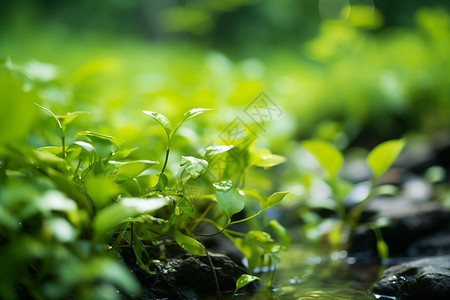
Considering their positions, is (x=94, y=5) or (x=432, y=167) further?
(x=94, y=5)

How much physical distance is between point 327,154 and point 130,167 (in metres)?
0.77

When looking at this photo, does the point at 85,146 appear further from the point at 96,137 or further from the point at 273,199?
the point at 273,199

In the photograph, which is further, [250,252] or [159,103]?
[159,103]

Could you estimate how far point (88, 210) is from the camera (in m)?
0.80

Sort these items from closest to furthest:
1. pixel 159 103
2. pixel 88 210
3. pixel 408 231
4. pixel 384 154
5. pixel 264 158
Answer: pixel 88 210, pixel 264 158, pixel 384 154, pixel 408 231, pixel 159 103

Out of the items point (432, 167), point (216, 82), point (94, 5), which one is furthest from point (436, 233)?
point (94, 5)

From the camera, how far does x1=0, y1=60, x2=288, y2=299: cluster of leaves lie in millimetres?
563

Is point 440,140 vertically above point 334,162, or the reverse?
point 440,140

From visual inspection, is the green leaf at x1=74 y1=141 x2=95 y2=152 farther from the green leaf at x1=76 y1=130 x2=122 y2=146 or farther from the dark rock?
the dark rock

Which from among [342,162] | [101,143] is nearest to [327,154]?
[342,162]

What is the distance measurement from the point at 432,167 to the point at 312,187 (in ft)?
2.48

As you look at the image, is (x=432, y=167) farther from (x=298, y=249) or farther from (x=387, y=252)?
(x=298, y=249)

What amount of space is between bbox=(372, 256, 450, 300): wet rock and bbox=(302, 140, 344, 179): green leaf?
408 mm

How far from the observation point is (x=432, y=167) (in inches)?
81.2
